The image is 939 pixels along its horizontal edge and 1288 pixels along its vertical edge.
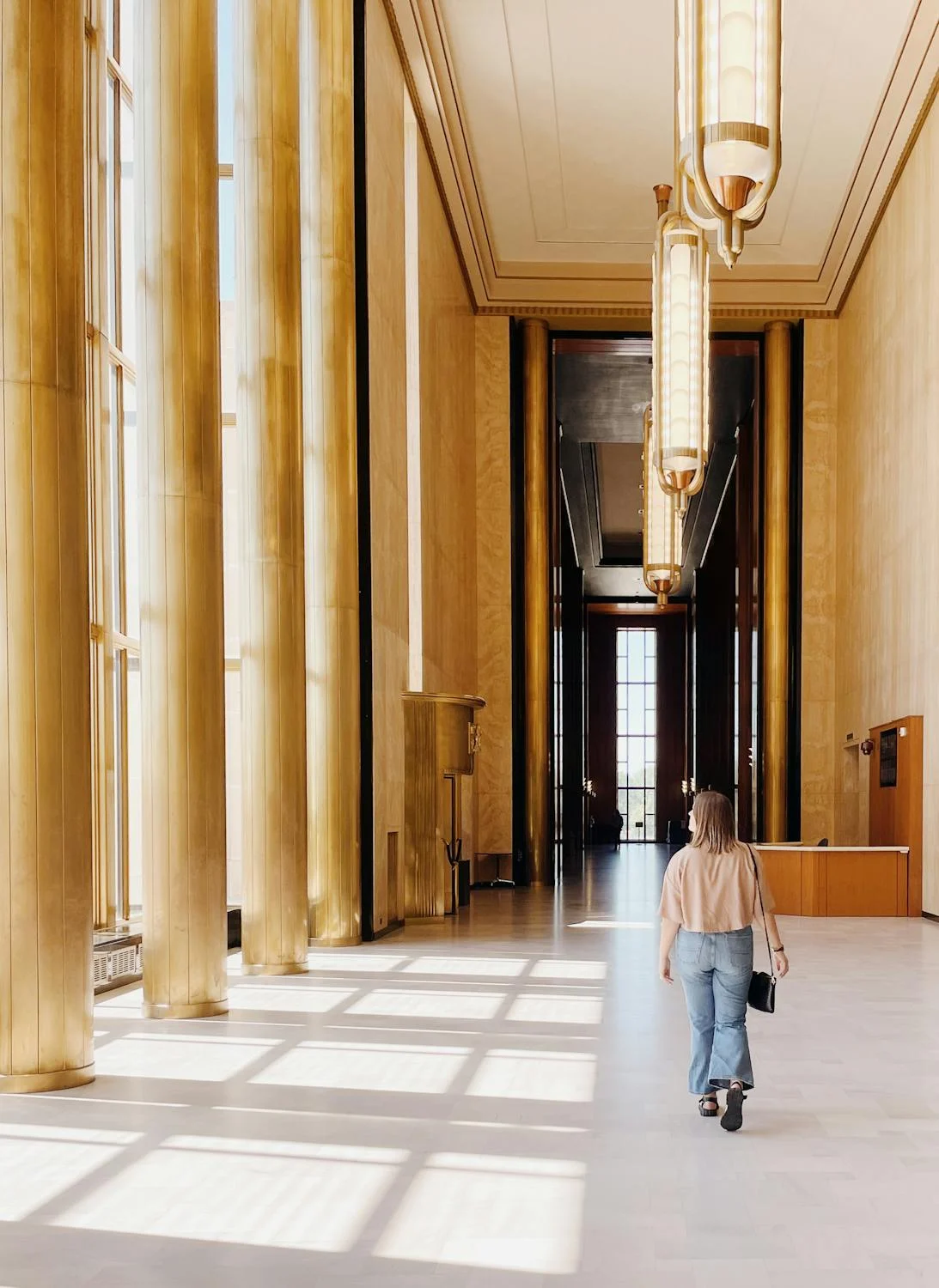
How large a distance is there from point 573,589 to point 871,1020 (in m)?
35.9

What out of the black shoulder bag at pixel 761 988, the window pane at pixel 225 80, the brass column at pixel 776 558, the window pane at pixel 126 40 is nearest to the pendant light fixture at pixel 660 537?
the window pane at pixel 225 80

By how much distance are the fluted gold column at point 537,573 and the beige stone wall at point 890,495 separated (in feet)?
15.2

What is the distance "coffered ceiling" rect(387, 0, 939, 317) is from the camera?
17422mm

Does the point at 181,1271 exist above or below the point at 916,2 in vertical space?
below

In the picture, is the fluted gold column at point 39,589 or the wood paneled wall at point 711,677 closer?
the fluted gold column at point 39,589

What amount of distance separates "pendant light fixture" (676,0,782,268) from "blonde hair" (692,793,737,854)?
2594 mm

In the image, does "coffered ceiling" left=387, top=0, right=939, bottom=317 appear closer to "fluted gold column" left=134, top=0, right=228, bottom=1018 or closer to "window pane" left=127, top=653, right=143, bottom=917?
"fluted gold column" left=134, top=0, right=228, bottom=1018

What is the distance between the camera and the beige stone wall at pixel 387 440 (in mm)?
14578

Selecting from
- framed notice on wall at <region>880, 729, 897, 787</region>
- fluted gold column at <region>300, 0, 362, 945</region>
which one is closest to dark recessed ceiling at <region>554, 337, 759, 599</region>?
framed notice on wall at <region>880, 729, 897, 787</region>

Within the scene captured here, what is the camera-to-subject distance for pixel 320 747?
1304cm

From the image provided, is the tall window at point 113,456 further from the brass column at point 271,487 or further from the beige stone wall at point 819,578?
the beige stone wall at point 819,578

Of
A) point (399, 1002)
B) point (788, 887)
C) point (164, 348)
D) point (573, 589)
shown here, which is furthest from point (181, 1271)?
point (573, 589)

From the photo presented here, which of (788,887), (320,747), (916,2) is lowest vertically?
(788,887)

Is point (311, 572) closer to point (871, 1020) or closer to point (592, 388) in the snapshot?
point (871, 1020)
